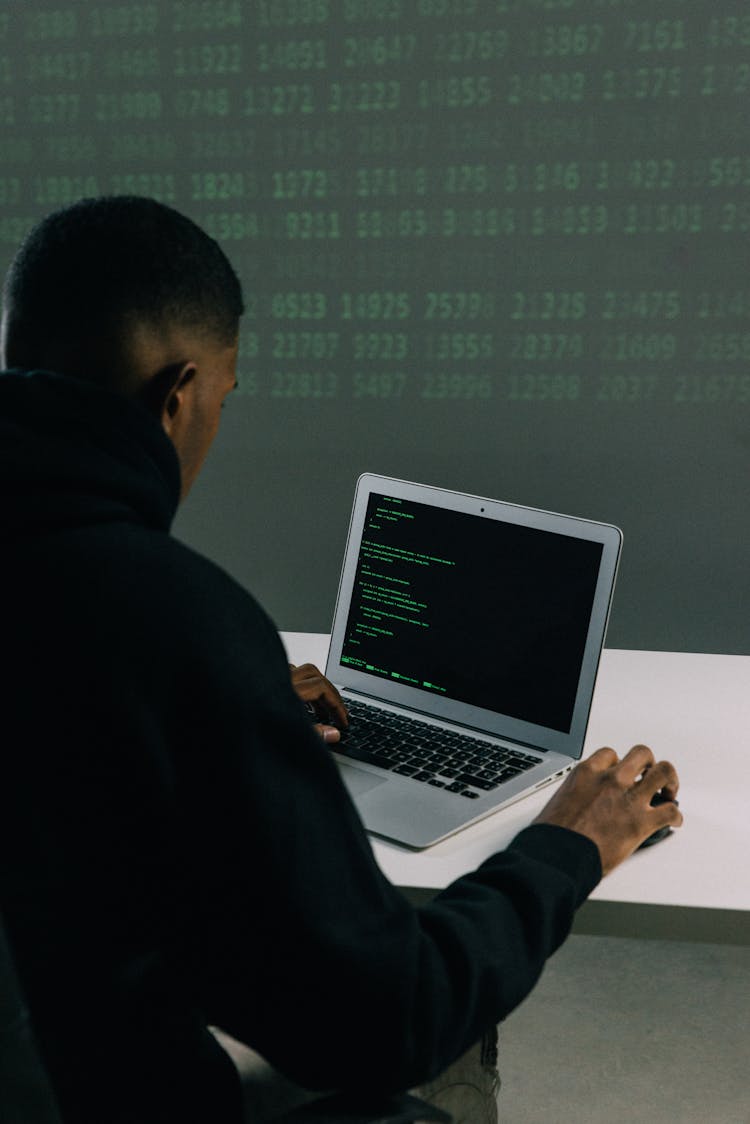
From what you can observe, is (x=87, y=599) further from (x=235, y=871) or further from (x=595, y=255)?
(x=595, y=255)

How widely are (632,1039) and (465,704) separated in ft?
2.87

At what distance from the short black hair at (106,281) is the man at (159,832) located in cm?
7

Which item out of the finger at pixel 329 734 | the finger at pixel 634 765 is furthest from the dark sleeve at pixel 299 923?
the finger at pixel 329 734

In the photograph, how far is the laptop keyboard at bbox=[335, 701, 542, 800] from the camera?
115 cm

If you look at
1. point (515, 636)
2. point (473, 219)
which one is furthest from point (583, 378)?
point (515, 636)

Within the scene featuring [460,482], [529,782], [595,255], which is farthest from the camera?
[460,482]

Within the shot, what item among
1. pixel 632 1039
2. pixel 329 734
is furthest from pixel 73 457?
pixel 632 1039

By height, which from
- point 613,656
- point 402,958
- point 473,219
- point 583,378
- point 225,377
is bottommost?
point 613,656

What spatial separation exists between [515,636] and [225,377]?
0.54 meters

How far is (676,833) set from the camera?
41.8 inches

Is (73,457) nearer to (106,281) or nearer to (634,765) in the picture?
(106,281)

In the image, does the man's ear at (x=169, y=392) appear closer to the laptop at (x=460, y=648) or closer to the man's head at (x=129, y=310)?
the man's head at (x=129, y=310)

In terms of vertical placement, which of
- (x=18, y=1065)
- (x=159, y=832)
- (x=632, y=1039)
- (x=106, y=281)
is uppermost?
(x=106, y=281)

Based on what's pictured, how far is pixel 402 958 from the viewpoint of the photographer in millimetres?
688
